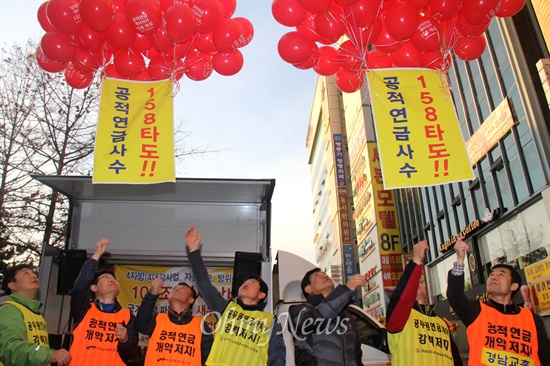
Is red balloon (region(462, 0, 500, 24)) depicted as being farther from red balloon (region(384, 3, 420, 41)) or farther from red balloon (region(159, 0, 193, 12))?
red balloon (region(159, 0, 193, 12))

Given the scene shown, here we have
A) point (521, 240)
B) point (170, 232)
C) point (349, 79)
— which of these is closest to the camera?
point (349, 79)

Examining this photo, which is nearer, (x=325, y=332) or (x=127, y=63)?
(x=325, y=332)

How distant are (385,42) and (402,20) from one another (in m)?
0.49

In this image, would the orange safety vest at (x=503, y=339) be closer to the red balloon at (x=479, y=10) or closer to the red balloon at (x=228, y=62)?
the red balloon at (x=479, y=10)

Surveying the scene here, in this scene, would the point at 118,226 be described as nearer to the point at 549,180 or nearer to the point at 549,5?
the point at 549,180

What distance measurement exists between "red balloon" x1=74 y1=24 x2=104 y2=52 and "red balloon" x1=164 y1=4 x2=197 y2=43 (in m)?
0.90

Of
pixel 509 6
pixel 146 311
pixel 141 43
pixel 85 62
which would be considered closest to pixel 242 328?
pixel 146 311

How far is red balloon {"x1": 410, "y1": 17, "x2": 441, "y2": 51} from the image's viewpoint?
4898mm

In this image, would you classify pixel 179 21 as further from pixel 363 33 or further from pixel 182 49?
pixel 363 33

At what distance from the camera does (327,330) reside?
11.6 feet

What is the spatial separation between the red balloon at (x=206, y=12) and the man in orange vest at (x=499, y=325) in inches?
131

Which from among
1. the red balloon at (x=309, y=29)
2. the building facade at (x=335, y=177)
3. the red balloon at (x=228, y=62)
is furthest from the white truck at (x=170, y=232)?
the building facade at (x=335, y=177)

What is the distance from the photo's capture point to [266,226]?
21.1ft

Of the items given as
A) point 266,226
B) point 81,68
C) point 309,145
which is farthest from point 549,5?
point 309,145
